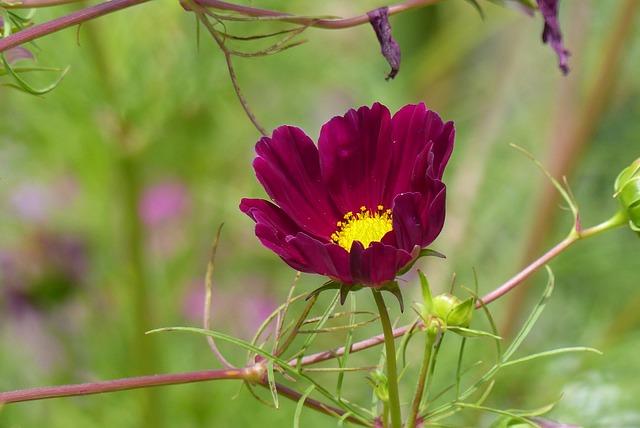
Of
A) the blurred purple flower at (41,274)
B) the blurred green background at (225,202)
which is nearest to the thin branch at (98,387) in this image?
the blurred green background at (225,202)

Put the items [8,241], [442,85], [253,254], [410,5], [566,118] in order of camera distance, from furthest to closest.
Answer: [442,85]
[253,254]
[8,241]
[566,118]
[410,5]

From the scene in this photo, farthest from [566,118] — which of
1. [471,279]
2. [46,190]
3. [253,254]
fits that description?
[46,190]

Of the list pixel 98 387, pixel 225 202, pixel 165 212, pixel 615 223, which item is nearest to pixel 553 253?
pixel 615 223

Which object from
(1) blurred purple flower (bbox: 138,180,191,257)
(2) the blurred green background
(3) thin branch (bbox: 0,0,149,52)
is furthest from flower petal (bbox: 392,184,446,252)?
(1) blurred purple flower (bbox: 138,180,191,257)

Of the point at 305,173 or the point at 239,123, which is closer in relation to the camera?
the point at 305,173

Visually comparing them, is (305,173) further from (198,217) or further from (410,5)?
(198,217)

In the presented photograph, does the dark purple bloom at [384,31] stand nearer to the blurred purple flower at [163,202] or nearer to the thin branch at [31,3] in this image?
the thin branch at [31,3]

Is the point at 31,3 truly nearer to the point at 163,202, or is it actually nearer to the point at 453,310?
the point at 453,310
